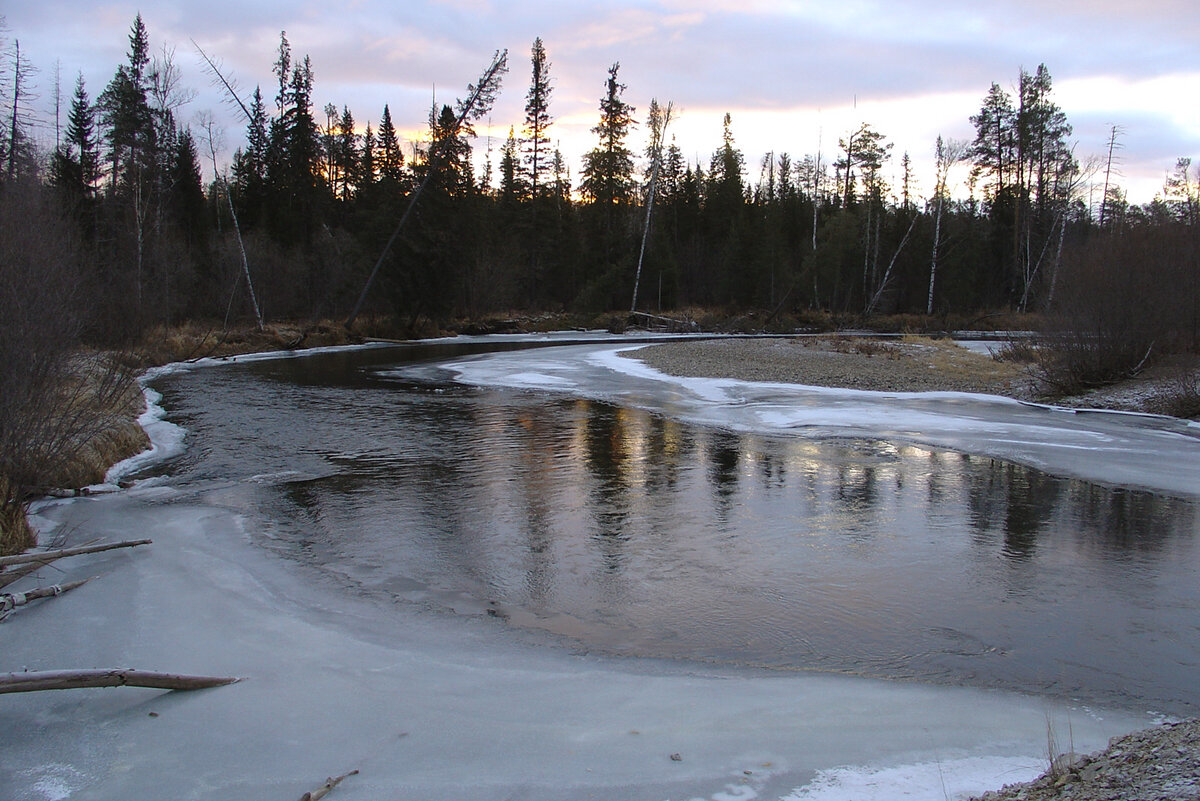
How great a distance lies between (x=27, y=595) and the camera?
5.98 m

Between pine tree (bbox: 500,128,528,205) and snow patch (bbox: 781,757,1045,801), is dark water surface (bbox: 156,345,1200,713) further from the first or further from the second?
pine tree (bbox: 500,128,528,205)

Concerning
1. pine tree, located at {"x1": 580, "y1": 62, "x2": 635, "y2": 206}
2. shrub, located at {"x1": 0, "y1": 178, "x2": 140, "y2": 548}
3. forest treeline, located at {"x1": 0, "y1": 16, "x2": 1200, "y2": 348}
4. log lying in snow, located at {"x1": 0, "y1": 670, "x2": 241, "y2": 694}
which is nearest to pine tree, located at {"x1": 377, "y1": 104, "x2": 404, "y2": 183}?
forest treeline, located at {"x1": 0, "y1": 16, "x2": 1200, "y2": 348}

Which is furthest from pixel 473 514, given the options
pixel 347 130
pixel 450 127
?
pixel 347 130

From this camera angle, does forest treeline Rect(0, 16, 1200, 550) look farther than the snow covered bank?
Yes

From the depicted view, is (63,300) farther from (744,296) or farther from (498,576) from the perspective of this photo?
(744,296)

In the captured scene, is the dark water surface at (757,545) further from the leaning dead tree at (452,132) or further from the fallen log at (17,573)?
the leaning dead tree at (452,132)

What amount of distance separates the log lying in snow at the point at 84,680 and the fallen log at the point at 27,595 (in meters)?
1.53

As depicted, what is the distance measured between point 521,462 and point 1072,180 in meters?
48.7

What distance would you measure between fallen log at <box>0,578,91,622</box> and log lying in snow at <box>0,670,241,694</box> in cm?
153

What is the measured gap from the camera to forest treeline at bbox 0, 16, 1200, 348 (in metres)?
38.1

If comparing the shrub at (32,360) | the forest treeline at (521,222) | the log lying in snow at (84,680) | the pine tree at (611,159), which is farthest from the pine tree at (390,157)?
the log lying in snow at (84,680)

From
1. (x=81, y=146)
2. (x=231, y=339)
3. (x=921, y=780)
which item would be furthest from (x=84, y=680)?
(x=81, y=146)

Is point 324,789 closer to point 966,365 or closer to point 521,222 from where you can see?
point 966,365

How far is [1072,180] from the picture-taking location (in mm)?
47844
